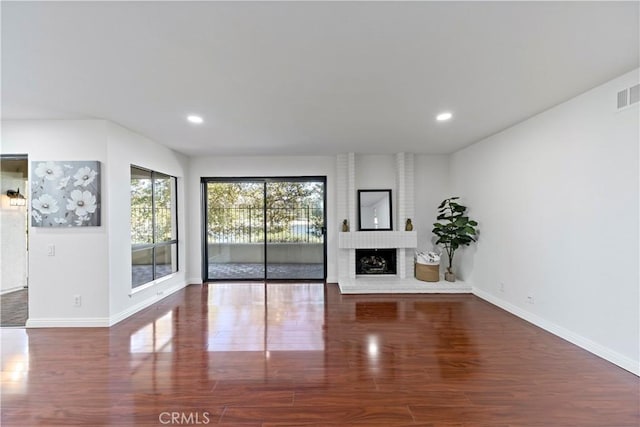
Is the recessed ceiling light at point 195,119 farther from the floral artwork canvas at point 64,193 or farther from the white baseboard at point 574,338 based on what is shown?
the white baseboard at point 574,338

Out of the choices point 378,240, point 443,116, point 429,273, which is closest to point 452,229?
point 429,273

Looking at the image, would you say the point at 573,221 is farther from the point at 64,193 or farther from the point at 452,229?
the point at 64,193

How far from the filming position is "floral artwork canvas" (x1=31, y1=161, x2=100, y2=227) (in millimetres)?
3424

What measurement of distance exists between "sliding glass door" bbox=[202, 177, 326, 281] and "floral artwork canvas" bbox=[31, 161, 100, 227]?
2371 mm

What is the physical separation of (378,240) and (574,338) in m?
3.03

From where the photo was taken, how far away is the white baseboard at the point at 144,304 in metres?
3.58

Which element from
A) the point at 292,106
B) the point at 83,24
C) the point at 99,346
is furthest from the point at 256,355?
the point at 83,24

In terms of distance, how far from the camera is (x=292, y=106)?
307 centimetres

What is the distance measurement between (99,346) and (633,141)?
5255 mm

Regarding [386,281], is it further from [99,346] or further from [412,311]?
[99,346]

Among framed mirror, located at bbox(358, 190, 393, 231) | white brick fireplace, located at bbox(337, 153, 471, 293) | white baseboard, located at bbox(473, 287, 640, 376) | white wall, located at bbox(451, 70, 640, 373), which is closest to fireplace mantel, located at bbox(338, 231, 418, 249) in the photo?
white brick fireplace, located at bbox(337, 153, 471, 293)

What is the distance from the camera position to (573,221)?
2953 millimetres

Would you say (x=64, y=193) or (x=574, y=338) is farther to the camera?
(x=64, y=193)

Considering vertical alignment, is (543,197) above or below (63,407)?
above
